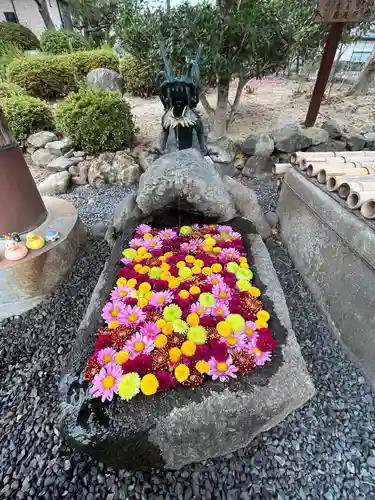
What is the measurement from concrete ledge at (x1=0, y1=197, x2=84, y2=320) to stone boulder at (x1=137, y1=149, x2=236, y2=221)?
82 centimetres

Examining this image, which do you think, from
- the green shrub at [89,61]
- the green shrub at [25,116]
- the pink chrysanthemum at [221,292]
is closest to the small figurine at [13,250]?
the pink chrysanthemum at [221,292]

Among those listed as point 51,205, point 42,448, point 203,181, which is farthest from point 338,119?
point 42,448

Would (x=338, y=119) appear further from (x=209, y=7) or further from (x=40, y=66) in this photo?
(x=40, y=66)

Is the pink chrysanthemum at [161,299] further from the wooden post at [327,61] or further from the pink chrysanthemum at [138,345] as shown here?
the wooden post at [327,61]

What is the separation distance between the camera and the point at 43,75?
24.0 feet

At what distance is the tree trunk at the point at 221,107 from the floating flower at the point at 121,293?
4290 millimetres

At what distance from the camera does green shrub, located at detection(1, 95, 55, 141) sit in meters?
5.23

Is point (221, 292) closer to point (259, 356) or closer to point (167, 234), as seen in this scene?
point (259, 356)

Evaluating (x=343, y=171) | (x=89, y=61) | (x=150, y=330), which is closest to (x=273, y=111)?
(x=343, y=171)

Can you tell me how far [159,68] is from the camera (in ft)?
17.3

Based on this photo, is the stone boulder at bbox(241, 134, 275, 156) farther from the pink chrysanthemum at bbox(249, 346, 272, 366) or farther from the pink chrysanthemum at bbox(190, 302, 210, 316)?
the pink chrysanthemum at bbox(249, 346, 272, 366)

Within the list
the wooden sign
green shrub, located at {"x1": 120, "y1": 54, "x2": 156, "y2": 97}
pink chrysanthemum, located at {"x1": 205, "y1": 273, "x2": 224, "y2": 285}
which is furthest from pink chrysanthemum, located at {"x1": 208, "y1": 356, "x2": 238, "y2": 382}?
green shrub, located at {"x1": 120, "y1": 54, "x2": 156, "y2": 97}

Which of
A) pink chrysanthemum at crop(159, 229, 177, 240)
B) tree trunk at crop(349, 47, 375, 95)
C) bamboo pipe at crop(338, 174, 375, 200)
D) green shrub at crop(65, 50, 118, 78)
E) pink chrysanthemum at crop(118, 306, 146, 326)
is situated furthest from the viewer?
green shrub at crop(65, 50, 118, 78)

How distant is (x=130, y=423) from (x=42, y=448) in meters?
0.70
